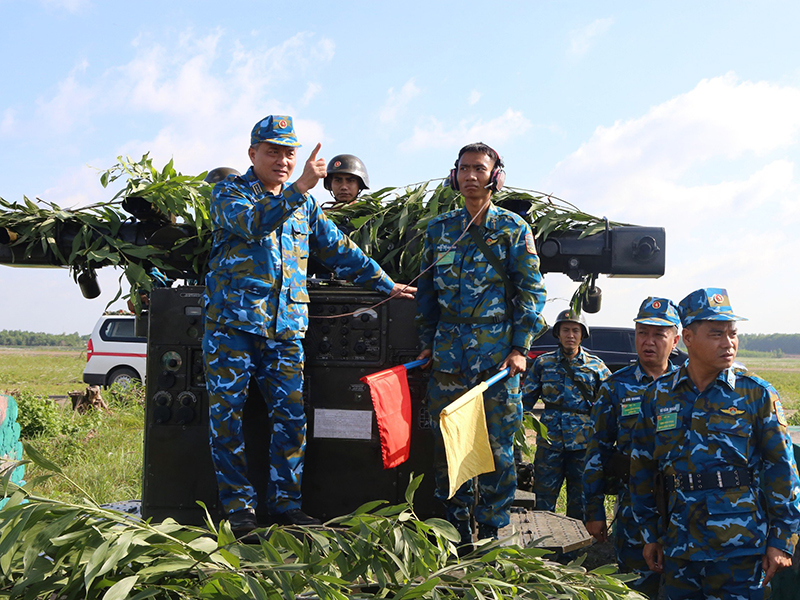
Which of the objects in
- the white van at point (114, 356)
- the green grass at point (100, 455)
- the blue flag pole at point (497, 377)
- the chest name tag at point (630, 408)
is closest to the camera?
the blue flag pole at point (497, 377)

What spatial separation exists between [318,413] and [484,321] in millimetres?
1217

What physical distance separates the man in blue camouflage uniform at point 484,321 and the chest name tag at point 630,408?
0.75 metres

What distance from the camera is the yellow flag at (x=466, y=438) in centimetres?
351

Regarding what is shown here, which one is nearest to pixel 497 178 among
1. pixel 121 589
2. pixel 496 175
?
pixel 496 175

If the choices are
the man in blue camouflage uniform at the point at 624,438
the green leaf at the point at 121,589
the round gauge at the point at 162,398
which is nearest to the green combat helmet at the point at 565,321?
the man in blue camouflage uniform at the point at 624,438

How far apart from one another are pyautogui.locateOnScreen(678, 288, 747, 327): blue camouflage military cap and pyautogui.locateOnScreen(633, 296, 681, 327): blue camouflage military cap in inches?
49.3

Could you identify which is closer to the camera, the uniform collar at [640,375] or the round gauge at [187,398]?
the round gauge at [187,398]

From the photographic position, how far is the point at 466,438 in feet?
12.2

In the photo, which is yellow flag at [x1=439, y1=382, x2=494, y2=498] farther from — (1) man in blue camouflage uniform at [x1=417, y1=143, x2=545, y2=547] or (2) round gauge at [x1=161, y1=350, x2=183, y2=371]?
(2) round gauge at [x1=161, y1=350, x2=183, y2=371]

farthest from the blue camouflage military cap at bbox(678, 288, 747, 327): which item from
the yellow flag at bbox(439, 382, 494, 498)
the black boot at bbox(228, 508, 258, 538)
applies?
the black boot at bbox(228, 508, 258, 538)

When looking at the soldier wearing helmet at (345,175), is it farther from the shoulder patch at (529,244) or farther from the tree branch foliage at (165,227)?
the shoulder patch at (529,244)

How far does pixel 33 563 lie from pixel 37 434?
960 centimetres

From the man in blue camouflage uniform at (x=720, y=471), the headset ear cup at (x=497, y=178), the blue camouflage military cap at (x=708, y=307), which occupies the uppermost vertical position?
the headset ear cup at (x=497, y=178)

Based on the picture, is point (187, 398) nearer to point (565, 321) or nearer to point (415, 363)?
point (415, 363)
